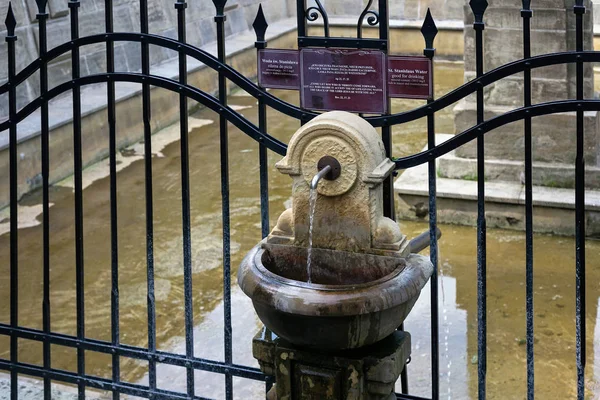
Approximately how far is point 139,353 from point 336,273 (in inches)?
43.6

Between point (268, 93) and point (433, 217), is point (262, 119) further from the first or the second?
point (433, 217)

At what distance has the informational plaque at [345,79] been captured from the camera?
12.7 ft

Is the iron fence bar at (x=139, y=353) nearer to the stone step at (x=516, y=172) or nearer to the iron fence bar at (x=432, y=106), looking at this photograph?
the iron fence bar at (x=432, y=106)

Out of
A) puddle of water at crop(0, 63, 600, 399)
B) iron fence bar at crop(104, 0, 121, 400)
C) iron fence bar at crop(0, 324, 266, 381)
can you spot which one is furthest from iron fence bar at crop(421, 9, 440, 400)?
puddle of water at crop(0, 63, 600, 399)

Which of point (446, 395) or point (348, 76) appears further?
point (446, 395)

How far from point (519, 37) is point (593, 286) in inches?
85.4

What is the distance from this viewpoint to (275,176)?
9695 mm

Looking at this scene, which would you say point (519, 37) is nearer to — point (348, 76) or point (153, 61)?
point (348, 76)

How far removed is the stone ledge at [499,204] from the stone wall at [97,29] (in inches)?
149

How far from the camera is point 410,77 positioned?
3.82 meters

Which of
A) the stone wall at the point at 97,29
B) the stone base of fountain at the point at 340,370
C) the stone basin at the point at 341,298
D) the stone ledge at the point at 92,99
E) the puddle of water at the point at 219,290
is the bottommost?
the puddle of water at the point at 219,290

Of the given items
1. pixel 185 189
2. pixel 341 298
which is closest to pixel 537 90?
pixel 185 189

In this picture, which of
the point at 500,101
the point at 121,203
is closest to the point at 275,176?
the point at 121,203

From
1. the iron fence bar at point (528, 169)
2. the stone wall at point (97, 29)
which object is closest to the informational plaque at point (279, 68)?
the iron fence bar at point (528, 169)
